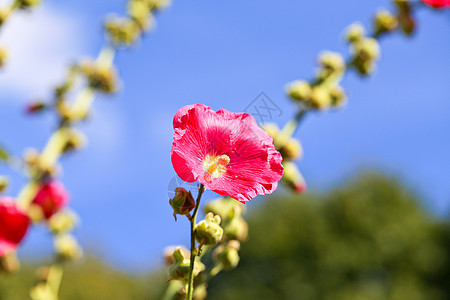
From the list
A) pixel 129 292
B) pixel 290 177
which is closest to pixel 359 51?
pixel 290 177

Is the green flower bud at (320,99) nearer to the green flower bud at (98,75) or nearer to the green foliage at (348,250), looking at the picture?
the green flower bud at (98,75)

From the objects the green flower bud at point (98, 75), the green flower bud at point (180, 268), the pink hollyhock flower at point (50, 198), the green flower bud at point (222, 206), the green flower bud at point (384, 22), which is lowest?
the green flower bud at point (180, 268)

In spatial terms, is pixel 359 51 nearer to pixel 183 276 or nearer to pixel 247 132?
pixel 247 132

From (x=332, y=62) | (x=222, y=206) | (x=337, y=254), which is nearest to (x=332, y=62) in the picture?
(x=332, y=62)

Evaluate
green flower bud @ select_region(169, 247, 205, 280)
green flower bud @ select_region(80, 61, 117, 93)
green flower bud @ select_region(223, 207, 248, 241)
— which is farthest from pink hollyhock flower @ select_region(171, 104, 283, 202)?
green flower bud @ select_region(80, 61, 117, 93)

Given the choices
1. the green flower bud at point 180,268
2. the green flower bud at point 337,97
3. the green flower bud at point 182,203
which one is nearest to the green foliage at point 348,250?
the green flower bud at point 337,97

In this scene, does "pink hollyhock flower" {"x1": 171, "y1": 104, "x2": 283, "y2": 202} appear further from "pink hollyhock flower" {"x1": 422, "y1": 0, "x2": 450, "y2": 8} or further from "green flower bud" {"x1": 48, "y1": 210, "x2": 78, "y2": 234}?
"green flower bud" {"x1": 48, "y1": 210, "x2": 78, "y2": 234}
